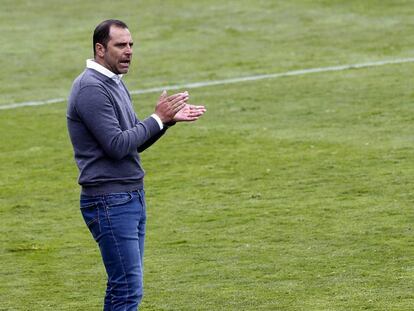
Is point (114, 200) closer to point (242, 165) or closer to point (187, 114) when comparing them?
point (187, 114)

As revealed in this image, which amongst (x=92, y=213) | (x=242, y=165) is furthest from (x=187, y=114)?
(x=242, y=165)

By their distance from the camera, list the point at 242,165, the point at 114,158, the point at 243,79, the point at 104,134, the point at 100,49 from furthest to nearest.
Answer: the point at 243,79
the point at 242,165
the point at 100,49
the point at 114,158
the point at 104,134

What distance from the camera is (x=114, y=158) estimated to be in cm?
769

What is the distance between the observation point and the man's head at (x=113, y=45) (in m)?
7.72

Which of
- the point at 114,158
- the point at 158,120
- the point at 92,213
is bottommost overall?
the point at 92,213

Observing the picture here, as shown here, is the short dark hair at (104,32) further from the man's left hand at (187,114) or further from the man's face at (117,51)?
the man's left hand at (187,114)

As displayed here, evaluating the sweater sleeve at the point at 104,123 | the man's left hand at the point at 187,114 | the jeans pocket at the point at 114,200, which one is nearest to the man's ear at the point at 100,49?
the sweater sleeve at the point at 104,123

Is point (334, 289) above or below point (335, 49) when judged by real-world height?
above

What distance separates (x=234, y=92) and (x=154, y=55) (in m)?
4.20

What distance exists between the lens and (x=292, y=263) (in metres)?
11.5

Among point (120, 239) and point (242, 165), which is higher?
point (120, 239)

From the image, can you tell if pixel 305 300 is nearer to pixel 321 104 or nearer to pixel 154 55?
pixel 321 104

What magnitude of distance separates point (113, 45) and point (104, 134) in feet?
1.86

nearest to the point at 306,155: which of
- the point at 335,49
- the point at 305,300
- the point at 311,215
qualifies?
the point at 311,215
